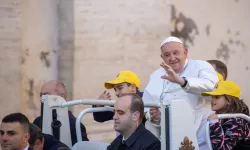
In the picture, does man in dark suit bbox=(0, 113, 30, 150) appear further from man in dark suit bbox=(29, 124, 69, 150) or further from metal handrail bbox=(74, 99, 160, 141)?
metal handrail bbox=(74, 99, 160, 141)

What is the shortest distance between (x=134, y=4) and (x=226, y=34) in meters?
1.61

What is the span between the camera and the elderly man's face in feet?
20.4

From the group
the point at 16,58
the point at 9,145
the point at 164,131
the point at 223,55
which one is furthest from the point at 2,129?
the point at 223,55

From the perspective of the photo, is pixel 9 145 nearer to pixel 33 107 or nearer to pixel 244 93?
pixel 33 107

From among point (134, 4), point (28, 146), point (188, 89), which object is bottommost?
point (28, 146)

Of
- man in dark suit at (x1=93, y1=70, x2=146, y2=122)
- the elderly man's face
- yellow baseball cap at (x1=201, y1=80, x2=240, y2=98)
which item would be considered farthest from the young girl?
man in dark suit at (x1=93, y1=70, x2=146, y2=122)

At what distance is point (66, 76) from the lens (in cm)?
895

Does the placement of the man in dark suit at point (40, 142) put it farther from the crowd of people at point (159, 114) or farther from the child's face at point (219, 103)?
the child's face at point (219, 103)

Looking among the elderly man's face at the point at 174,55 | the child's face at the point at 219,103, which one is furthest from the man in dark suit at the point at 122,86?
the child's face at the point at 219,103

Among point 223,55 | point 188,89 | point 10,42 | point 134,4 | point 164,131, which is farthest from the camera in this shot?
point 223,55

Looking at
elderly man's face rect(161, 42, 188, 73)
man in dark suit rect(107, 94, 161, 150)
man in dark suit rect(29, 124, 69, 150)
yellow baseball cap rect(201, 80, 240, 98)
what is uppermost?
elderly man's face rect(161, 42, 188, 73)

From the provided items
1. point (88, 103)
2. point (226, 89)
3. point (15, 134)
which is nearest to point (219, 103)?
point (226, 89)

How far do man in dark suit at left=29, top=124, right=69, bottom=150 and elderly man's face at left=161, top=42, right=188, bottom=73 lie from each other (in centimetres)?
108

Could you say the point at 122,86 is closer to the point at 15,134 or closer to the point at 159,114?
the point at 159,114
